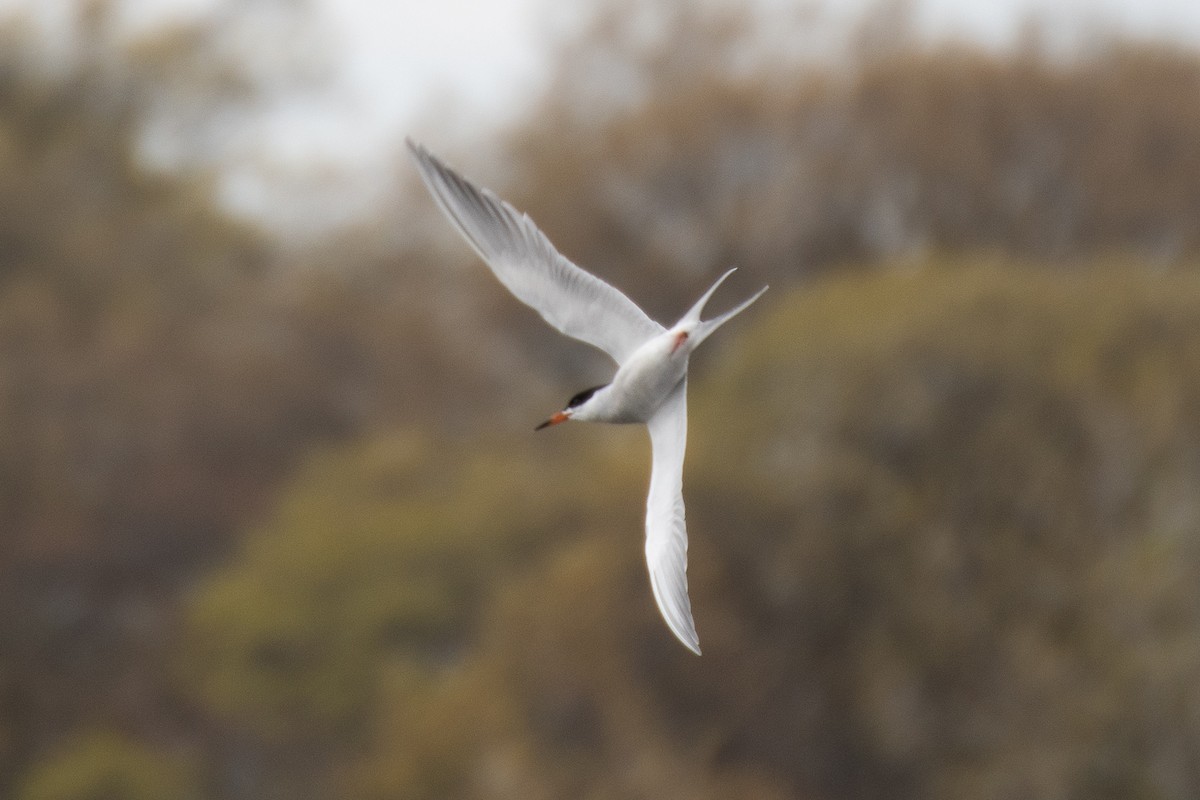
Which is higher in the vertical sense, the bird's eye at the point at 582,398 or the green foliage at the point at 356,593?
the green foliage at the point at 356,593

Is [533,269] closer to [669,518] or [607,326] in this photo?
[607,326]

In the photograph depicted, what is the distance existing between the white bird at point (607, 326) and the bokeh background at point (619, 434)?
12.6 meters

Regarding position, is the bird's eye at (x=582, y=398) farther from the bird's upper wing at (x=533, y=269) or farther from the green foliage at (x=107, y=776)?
the green foliage at (x=107, y=776)

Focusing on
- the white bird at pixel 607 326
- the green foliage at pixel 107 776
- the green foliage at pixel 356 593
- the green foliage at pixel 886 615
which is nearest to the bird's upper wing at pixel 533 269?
the white bird at pixel 607 326

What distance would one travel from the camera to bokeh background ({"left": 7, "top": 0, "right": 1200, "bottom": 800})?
69.7 ft

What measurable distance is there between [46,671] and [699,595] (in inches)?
374

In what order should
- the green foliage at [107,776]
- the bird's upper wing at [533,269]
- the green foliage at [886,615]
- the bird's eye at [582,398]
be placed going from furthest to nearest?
1. the green foliage at [107,776]
2. the green foliage at [886,615]
3. the bird's eye at [582,398]
4. the bird's upper wing at [533,269]

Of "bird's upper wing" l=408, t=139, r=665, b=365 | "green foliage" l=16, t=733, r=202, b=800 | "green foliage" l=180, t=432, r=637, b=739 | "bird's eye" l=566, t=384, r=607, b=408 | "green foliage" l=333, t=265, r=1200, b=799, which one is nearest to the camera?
"bird's upper wing" l=408, t=139, r=665, b=365

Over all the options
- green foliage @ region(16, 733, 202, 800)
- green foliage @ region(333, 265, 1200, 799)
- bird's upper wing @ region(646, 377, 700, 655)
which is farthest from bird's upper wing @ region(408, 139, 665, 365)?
green foliage @ region(16, 733, 202, 800)

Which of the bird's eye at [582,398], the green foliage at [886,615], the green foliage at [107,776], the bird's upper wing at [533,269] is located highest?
the green foliage at [107,776]

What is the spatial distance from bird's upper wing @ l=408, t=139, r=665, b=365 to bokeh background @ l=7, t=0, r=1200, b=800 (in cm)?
1260

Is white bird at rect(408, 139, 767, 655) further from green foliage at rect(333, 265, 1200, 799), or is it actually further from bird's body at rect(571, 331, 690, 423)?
green foliage at rect(333, 265, 1200, 799)

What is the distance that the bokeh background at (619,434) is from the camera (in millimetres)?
21234

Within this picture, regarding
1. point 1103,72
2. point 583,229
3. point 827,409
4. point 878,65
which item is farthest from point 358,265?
point 827,409
